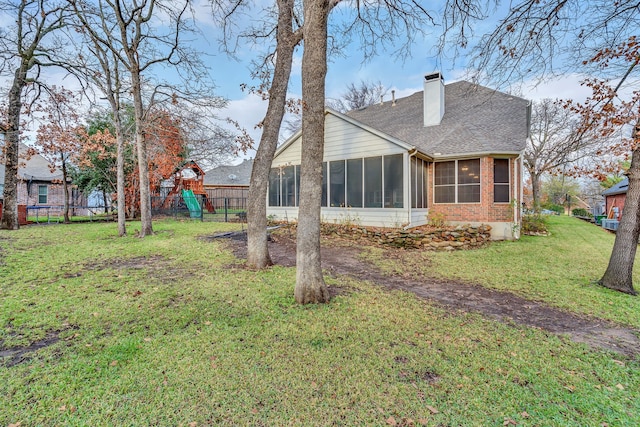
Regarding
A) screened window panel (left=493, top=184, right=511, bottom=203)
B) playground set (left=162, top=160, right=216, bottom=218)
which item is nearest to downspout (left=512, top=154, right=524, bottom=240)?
screened window panel (left=493, top=184, right=511, bottom=203)

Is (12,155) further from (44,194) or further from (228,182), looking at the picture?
(228,182)

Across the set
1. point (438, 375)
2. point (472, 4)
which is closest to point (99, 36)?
point (472, 4)

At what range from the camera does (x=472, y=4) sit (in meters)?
5.45

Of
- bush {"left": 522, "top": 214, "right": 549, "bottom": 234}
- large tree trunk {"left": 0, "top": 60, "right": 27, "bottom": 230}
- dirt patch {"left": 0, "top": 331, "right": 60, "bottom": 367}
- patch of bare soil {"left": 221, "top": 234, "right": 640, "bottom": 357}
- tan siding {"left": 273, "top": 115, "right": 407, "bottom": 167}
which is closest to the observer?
dirt patch {"left": 0, "top": 331, "right": 60, "bottom": 367}

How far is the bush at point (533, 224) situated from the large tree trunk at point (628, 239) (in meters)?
8.01

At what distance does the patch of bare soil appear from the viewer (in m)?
3.29

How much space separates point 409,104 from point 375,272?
12.1 metres

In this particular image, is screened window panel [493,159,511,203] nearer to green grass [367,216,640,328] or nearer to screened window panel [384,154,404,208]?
green grass [367,216,640,328]

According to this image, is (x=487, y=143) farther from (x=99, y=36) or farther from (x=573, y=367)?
(x=99, y=36)

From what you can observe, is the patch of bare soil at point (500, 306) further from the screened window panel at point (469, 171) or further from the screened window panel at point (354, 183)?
the screened window panel at point (469, 171)

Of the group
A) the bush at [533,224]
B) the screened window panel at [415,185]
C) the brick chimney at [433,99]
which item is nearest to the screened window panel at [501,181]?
the screened window panel at [415,185]

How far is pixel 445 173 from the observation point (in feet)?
36.1

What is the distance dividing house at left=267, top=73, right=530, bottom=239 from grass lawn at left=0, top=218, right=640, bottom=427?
17.7ft

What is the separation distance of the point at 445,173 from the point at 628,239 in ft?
21.0
